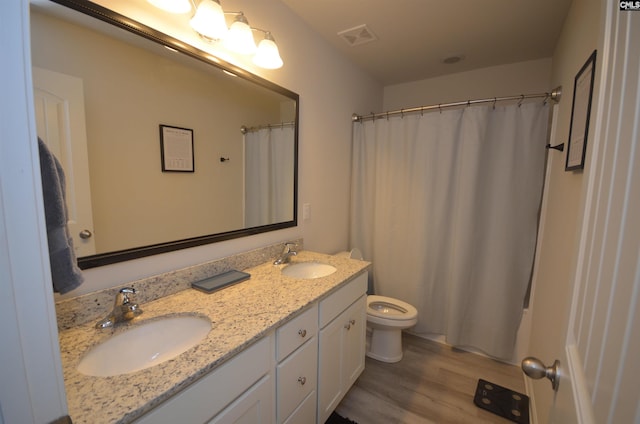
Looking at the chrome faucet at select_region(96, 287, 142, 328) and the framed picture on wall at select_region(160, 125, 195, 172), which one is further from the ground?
the framed picture on wall at select_region(160, 125, 195, 172)

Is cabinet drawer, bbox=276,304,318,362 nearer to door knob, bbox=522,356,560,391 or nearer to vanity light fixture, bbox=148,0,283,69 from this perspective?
door knob, bbox=522,356,560,391

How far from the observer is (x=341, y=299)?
1.48 metres

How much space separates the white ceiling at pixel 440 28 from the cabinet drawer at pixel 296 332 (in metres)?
1.80

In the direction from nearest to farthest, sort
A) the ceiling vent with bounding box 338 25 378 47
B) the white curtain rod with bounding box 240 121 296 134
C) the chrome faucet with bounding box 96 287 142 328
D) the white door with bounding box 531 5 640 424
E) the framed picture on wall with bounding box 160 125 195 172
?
the white door with bounding box 531 5 640 424 < the chrome faucet with bounding box 96 287 142 328 < the framed picture on wall with bounding box 160 125 195 172 < the white curtain rod with bounding box 240 121 296 134 < the ceiling vent with bounding box 338 25 378 47

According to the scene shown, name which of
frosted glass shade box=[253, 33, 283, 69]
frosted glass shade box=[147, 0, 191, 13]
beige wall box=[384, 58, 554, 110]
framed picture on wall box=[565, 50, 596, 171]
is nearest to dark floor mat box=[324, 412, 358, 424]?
framed picture on wall box=[565, 50, 596, 171]

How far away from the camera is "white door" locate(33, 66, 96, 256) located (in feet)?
2.78

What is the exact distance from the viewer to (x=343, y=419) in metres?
1.58

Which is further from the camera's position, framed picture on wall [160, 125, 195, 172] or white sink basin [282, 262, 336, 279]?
white sink basin [282, 262, 336, 279]

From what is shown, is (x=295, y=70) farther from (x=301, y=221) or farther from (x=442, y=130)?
(x=442, y=130)

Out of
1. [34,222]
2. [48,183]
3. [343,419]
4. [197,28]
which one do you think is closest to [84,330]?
[48,183]

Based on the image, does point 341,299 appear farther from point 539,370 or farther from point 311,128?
point 311,128

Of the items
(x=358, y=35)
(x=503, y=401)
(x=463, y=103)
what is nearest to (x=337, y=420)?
(x=503, y=401)

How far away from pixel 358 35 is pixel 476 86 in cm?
137

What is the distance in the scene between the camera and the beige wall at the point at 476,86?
2.34 metres
